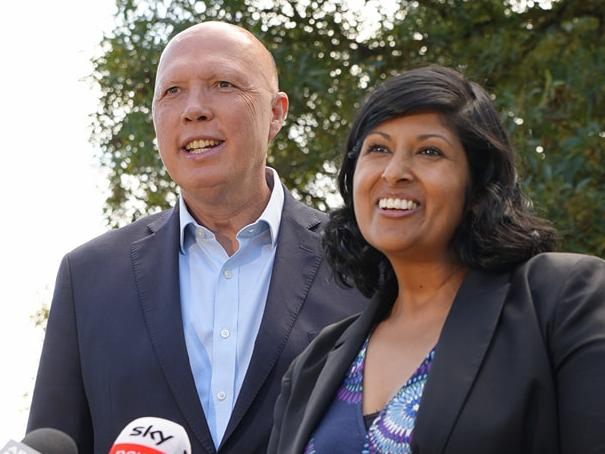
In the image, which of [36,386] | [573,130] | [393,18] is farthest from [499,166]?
[393,18]

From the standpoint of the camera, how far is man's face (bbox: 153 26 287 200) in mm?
5000

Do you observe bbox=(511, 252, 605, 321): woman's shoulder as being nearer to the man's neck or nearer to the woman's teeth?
the woman's teeth

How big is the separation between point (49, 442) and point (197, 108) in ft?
5.78

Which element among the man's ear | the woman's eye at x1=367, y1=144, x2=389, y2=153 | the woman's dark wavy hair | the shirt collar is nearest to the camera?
the woman's dark wavy hair

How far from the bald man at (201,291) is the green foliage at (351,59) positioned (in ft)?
7.79

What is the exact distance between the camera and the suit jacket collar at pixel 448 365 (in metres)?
3.51

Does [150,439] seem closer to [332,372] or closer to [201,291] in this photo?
[332,372]

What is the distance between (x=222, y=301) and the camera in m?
4.90

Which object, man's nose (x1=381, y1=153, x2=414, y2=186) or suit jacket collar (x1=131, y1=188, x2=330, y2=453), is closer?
man's nose (x1=381, y1=153, x2=414, y2=186)

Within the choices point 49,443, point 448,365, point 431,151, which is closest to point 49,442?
point 49,443

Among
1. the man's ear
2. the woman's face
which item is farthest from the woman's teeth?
the man's ear

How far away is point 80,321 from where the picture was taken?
195 inches

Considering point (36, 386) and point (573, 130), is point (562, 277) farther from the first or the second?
point (573, 130)

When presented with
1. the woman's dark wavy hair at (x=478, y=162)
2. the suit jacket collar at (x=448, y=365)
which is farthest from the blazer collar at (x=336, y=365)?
the woman's dark wavy hair at (x=478, y=162)
